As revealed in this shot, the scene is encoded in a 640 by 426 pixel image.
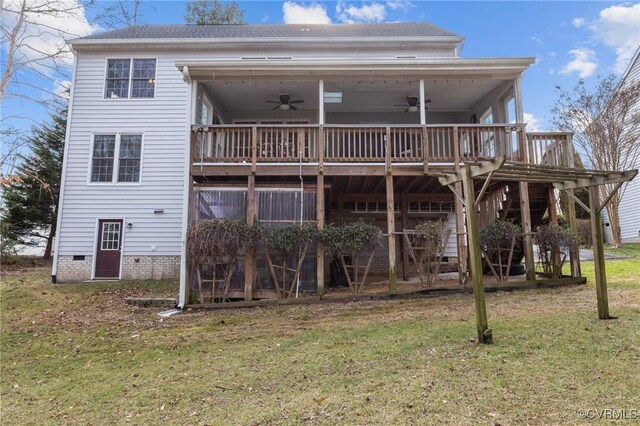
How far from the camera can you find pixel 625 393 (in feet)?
9.82

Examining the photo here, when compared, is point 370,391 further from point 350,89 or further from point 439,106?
point 439,106

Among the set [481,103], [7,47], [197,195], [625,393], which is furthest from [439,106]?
[7,47]

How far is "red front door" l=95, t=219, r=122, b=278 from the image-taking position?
12266 millimetres

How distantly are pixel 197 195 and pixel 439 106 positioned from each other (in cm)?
793

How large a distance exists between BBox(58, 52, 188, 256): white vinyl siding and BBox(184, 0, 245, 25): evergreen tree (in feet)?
32.1

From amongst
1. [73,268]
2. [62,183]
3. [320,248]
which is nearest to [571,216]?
[320,248]

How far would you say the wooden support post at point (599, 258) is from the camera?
523 cm

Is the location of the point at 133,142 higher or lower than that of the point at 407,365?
higher

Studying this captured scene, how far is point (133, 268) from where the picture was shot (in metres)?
12.3

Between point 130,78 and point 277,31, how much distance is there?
6.02 metres

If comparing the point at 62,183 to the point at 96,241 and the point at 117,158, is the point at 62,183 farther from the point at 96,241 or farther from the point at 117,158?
the point at 96,241

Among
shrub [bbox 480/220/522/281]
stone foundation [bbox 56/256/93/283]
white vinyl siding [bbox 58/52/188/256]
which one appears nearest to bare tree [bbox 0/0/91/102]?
white vinyl siding [bbox 58/52/188/256]

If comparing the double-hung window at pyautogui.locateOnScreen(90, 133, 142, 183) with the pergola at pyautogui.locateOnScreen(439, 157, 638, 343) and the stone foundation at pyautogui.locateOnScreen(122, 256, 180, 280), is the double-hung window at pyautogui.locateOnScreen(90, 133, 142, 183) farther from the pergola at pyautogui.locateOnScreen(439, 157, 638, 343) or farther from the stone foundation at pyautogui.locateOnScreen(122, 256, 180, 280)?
the pergola at pyautogui.locateOnScreen(439, 157, 638, 343)

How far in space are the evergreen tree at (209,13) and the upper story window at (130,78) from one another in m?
9.78
